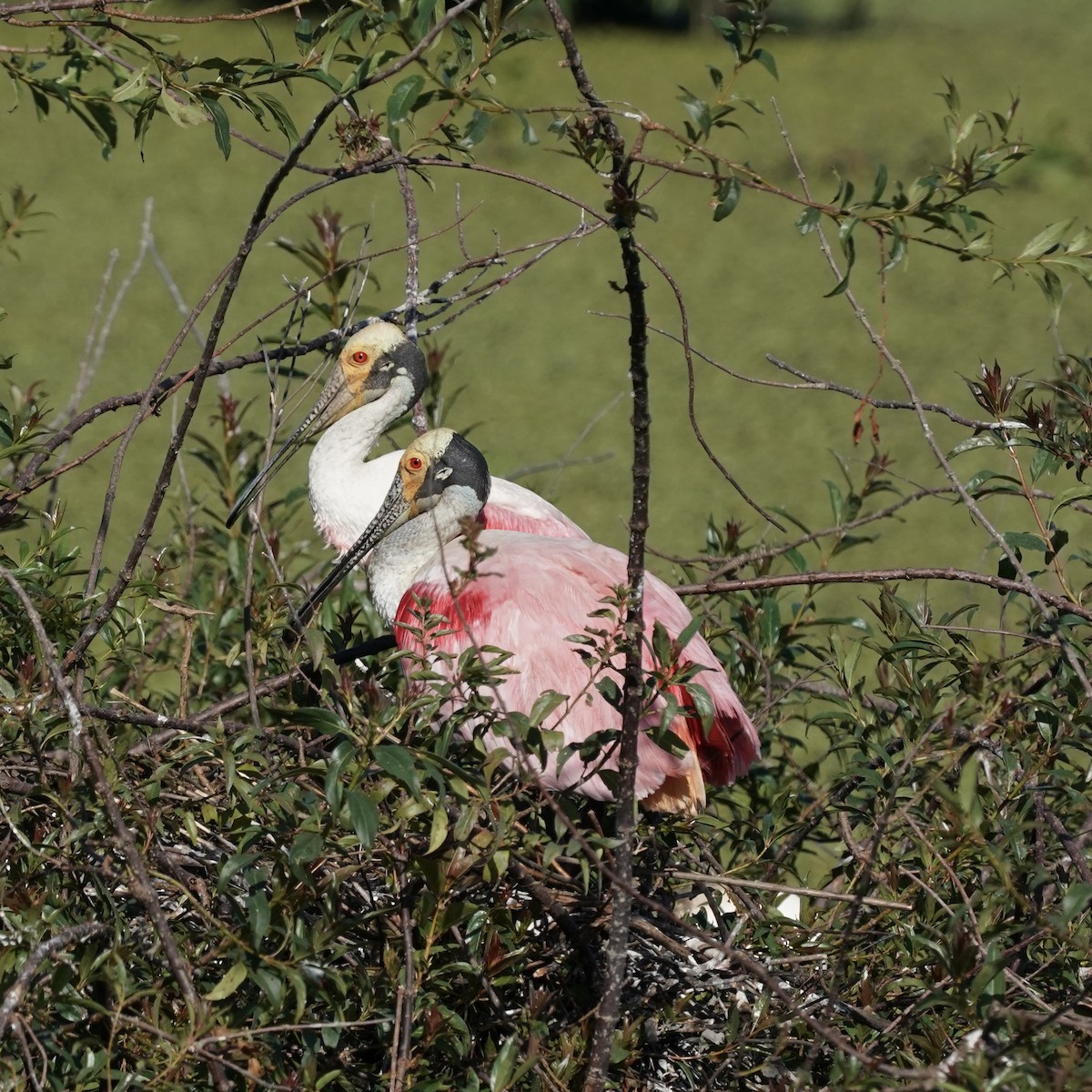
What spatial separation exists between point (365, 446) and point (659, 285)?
168 inches

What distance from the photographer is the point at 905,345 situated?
6.50 metres

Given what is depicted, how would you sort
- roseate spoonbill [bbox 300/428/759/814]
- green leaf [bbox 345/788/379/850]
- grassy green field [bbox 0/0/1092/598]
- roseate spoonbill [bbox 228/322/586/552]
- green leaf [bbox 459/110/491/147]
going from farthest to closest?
1. grassy green field [bbox 0/0/1092/598]
2. roseate spoonbill [bbox 228/322/586/552]
3. roseate spoonbill [bbox 300/428/759/814]
4. green leaf [bbox 459/110/491/147]
5. green leaf [bbox 345/788/379/850]

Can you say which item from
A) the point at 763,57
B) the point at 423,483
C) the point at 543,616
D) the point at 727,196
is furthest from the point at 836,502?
the point at 727,196

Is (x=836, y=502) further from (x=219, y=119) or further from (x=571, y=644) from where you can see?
(x=219, y=119)

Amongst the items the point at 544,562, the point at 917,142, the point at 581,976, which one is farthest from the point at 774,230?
the point at 581,976

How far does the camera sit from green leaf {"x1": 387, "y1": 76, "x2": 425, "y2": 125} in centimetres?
125

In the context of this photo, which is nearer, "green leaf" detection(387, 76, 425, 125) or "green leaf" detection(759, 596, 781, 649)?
"green leaf" detection(387, 76, 425, 125)

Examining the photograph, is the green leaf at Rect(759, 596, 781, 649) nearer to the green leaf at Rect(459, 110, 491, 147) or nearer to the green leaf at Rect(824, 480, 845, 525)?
the green leaf at Rect(824, 480, 845, 525)

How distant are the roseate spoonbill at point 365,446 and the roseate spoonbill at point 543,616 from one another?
17 cm

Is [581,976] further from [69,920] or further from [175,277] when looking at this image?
[175,277]

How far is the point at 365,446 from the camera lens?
255 centimetres

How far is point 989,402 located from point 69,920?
1.05 m

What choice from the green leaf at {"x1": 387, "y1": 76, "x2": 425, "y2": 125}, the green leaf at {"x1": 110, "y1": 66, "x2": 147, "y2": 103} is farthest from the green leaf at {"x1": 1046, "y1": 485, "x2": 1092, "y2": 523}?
the green leaf at {"x1": 110, "y1": 66, "x2": 147, "y2": 103}

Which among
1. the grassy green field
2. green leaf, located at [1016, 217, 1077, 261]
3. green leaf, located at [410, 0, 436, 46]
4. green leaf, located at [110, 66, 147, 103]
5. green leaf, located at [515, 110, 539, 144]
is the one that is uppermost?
green leaf, located at [410, 0, 436, 46]
